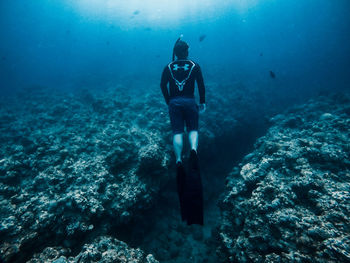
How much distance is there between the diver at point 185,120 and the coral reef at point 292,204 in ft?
3.87

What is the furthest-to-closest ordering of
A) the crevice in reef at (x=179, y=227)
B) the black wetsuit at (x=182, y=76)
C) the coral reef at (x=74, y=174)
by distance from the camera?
the crevice in reef at (x=179, y=227) < the black wetsuit at (x=182, y=76) < the coral reef at (x=74, y=174)

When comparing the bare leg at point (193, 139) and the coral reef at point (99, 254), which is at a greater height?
the bare leg at point (193, 139)

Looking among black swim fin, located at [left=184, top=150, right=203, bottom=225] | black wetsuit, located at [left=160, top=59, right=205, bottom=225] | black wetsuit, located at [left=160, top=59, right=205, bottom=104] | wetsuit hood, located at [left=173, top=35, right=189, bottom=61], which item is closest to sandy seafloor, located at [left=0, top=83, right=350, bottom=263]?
black swim fin, located at [left=184, top=150, right=203, bottom=225]

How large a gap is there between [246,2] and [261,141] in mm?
71004

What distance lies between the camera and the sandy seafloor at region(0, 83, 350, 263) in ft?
9.77

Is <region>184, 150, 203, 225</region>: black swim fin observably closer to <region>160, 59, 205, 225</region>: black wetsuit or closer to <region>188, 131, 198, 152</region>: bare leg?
<region>160, 59, 205, 225</region>: black wetsuit

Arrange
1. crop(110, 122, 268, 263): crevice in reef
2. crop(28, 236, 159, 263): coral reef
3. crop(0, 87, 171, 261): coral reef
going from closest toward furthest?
1. crop(28, 236, 159, 263): coral reef
2. crop(0, 87, 171, 261): coral reef
3. crop(110, 122, 268, 263): crevice in reef

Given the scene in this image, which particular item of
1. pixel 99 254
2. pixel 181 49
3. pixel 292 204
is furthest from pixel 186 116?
pixel 99 254

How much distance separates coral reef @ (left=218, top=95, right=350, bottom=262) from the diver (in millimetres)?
1180

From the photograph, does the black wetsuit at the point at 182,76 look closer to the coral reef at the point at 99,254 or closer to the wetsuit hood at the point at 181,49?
the wetsuit hood at the point at 181,49

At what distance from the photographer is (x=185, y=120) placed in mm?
4031

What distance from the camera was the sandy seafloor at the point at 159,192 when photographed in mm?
2979

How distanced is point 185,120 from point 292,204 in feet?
9.14

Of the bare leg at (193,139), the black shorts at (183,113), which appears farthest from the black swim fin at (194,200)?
the black shorts at (183,113)
